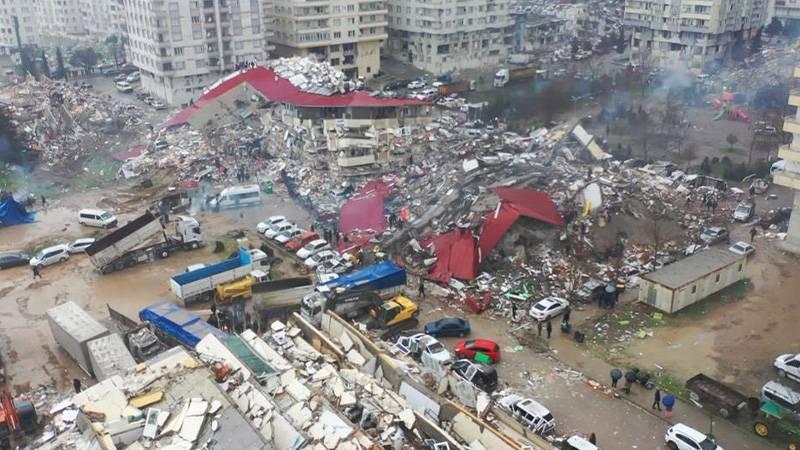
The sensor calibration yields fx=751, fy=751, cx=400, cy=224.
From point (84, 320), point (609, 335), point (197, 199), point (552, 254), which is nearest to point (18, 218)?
point (197, 199)

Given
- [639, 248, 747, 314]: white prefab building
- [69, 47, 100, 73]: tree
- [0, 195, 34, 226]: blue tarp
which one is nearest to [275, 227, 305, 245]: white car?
[0, 195, 34, 226]: blue tarp

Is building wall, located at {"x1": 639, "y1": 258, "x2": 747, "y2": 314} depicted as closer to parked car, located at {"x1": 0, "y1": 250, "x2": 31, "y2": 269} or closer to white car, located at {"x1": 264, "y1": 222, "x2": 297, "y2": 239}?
white car, located at {"x1": 264, "y1": 222, "x2": 297, "y2": 239}

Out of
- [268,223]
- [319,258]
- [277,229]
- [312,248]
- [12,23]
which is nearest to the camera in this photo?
[319,258]

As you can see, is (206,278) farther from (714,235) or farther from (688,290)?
(714,235)

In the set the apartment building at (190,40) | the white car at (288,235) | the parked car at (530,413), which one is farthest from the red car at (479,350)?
the apartment building at (190,40)

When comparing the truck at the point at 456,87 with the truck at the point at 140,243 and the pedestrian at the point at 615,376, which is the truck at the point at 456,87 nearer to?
the truck at the point at 140,243

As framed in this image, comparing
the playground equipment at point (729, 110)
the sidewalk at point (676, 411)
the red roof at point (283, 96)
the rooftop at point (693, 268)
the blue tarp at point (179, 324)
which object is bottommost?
the sidewalk at point (676, 411)

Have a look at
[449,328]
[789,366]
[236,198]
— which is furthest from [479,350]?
[236,198]
